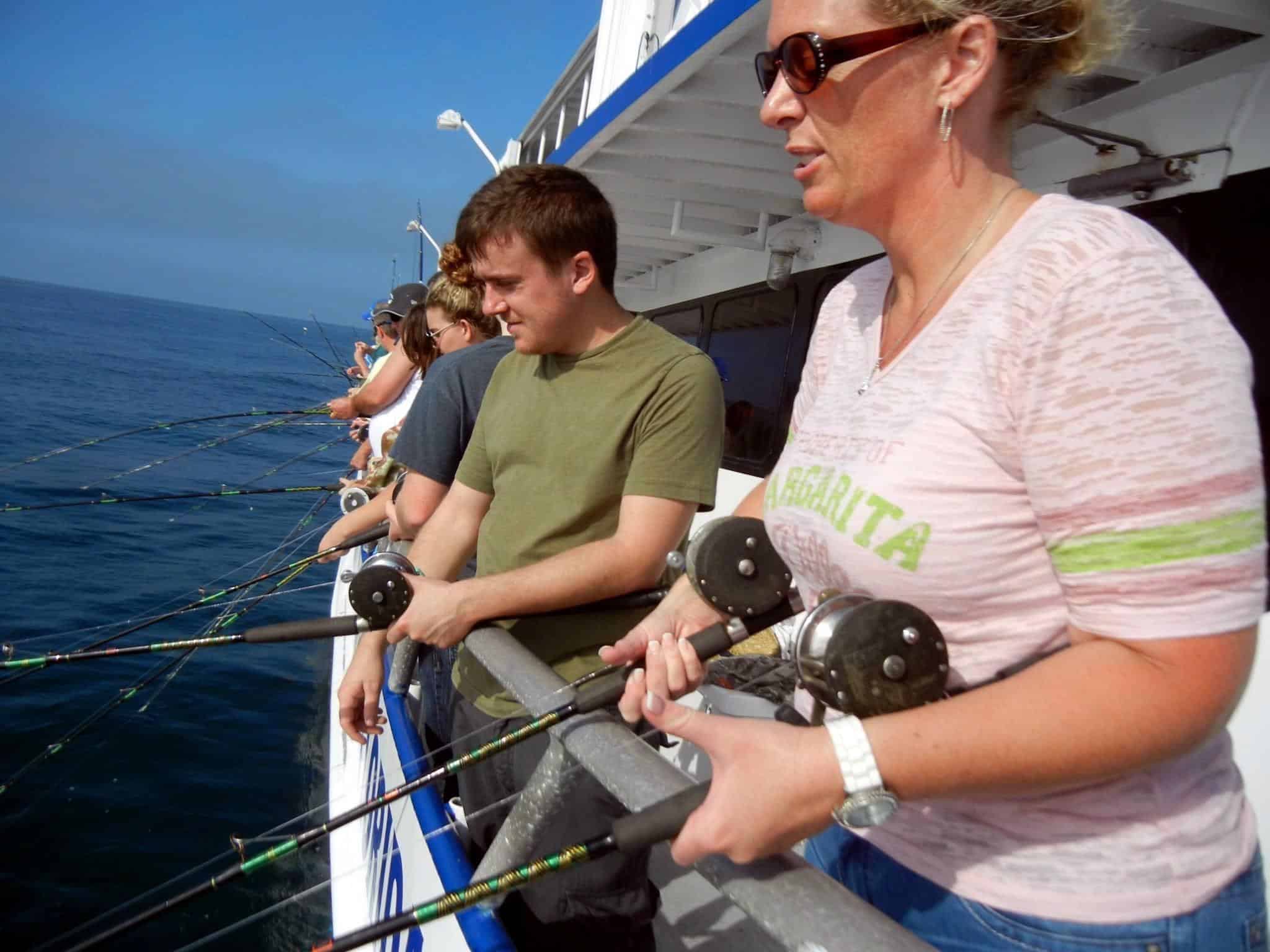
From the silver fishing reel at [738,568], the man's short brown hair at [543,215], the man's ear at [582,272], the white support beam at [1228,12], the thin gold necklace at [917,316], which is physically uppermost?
the white support beam at [1228,12]

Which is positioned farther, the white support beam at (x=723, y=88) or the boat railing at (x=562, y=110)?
the boat railing at (x=562, y=110)

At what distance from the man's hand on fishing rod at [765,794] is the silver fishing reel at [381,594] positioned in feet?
4.55

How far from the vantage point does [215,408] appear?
29.5 meters

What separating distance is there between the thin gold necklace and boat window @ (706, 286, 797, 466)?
15.8ft

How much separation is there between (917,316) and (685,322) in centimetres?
768

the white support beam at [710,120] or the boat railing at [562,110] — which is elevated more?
the boat railing at [562,110]

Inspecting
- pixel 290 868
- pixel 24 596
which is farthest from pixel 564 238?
pixel 24 596

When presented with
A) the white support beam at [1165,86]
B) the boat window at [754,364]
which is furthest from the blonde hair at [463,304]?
the white support beam at [1165,86]

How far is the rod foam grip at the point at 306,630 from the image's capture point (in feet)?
7.55

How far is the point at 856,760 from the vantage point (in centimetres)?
97

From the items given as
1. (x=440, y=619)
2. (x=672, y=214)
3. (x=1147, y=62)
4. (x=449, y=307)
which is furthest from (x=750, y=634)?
(x=672, y=214)

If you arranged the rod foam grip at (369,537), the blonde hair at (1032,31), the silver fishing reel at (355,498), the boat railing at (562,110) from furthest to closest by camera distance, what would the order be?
the boat railing at (562,110) → the silver fishing reel at (355,498) → the rod foam grip at (369,537) → the blonde hair at (1032,31)

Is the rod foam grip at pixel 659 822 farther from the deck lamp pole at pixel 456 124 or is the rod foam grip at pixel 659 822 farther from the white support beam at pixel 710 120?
the deck lamp pole at pixel 456 124

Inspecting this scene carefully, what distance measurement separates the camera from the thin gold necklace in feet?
4.05
